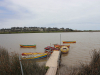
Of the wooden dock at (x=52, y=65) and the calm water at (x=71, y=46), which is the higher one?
the wooden dock at (x=52, y=65)

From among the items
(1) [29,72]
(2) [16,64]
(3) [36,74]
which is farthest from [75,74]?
(2) [16,64]

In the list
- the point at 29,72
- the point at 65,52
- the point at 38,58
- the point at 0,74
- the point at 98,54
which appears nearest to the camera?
the point at 0,74

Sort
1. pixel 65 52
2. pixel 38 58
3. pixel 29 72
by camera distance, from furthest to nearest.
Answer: pixel 65 52, pixel 38 58, pixel 29 72

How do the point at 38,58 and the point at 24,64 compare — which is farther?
the point at 38,58

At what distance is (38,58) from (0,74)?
374 inches

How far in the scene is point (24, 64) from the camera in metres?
5.66

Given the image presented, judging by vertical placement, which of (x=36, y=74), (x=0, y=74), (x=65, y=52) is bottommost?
(x=65, y=52)

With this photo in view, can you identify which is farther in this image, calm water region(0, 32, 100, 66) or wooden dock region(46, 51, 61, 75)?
calm water region(0, 32, 100, 66)

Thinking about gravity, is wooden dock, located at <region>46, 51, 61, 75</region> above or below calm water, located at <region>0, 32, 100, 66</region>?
above

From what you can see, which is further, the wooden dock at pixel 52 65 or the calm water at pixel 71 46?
the calm water at pixel 71 46

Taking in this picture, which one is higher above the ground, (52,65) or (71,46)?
(52,65)

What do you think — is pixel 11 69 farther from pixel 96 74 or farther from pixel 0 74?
pixel 96 74

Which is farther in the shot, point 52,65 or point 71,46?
point 71,46

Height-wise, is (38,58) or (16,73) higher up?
(16,73)
